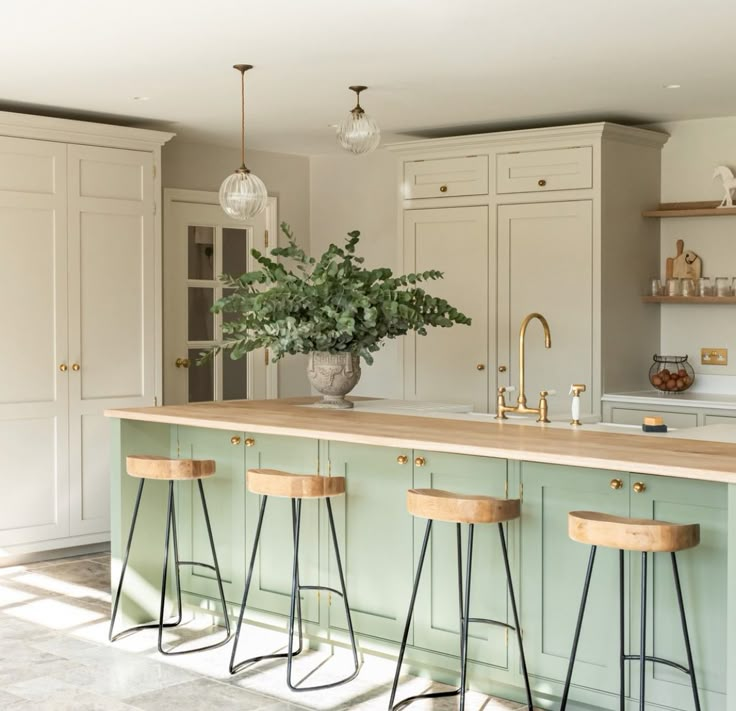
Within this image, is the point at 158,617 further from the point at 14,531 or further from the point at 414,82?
the point at 414,82

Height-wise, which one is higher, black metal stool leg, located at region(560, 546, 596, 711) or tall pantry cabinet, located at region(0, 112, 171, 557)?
tall pantry cabinet, located at region(0, 112, 171, 557)

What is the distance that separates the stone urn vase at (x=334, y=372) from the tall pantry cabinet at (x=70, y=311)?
1.87 meters

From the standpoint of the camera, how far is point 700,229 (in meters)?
6.32

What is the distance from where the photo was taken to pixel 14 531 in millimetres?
5879

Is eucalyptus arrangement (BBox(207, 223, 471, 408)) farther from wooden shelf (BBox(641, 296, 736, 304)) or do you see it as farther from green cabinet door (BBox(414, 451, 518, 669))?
wooden shelf (BBox(641, 296, 736, 304))

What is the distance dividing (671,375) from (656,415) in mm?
412

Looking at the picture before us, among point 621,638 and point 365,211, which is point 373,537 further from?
point 365,211

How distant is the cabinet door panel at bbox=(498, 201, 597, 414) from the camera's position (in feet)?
20.1

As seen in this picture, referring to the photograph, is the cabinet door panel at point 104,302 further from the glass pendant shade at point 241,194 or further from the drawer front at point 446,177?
the drawer front at point 446,177

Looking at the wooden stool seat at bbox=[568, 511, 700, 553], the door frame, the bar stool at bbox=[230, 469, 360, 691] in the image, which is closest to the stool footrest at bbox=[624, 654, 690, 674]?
the wooden stool seat at bbox=[568, 511, 700, 553]

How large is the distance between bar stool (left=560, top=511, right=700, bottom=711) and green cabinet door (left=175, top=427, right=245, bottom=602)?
1.69m

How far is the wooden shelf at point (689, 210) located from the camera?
19.9ft

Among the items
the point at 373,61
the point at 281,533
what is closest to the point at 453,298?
the point at 373,61

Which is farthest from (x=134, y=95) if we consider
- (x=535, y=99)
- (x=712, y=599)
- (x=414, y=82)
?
(x=712, y=599)
